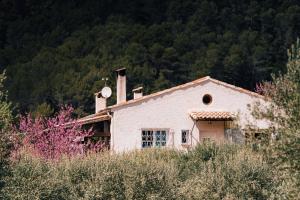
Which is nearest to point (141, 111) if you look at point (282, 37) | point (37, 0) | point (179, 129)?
point (179, 129)

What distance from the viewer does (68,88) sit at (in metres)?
82.1

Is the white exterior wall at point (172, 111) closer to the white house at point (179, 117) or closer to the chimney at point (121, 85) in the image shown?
the white house at point (179, 117)

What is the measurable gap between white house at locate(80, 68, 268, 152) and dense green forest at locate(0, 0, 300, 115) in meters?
29.0

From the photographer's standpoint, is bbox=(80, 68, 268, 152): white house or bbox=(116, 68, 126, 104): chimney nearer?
bbox=(80, 68, 268, 152): white house

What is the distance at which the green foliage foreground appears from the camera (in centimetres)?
2391

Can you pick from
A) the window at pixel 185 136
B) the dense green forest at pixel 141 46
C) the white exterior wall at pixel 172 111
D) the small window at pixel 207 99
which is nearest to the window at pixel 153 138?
the white exterior wall at pixel 172 111

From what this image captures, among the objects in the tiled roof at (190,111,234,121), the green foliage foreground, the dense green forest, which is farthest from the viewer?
the dense green forest

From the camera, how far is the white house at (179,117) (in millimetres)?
40094

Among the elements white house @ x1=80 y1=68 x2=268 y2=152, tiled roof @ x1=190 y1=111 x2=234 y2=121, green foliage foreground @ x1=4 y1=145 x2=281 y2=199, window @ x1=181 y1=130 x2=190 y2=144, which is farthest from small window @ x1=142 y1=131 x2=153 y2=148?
green foliage foreground @ x1=4 y1=145 x2=281 y2=199

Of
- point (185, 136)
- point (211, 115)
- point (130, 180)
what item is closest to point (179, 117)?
point (185, 136)

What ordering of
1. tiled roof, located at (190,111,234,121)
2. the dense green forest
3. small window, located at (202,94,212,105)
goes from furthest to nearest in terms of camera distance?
the dense green forest → small window, located at (202,94,212,105) → tiled roof, located at (190,111,234,121)

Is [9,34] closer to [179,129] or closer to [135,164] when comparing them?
[179,129]

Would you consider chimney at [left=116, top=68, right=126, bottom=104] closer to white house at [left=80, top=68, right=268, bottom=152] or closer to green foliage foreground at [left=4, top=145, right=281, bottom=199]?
white house at [left=80, top=68, right=268, bottom=152]

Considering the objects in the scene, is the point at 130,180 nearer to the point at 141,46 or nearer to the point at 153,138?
the point at 153,138
